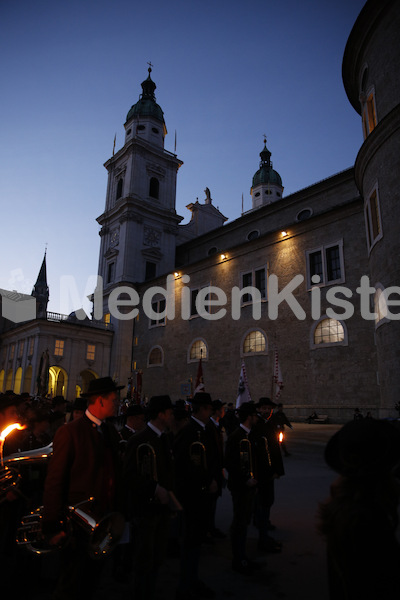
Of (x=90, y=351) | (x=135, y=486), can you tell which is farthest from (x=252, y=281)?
(x=135, y=486)

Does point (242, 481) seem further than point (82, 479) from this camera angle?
Yes

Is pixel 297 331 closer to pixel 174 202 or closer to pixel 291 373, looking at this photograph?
pixel 291 373

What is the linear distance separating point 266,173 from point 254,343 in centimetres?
5132

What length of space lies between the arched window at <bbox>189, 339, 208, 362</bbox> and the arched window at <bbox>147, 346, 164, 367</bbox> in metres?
4.16

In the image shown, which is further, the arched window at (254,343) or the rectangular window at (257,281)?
the rectangular window at (257,281)

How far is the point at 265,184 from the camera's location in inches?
2763

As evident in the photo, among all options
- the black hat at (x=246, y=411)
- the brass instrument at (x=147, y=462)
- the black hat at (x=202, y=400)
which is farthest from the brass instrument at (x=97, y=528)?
the black hat at (x=246, y=411)

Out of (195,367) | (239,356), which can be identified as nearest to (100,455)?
(239,356)

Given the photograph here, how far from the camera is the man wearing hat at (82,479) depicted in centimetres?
290

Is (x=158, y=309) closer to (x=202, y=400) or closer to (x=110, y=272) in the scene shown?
(x=110, y=272)

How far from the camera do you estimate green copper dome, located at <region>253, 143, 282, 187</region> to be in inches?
2783

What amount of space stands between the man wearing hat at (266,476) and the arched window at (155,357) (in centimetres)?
3086

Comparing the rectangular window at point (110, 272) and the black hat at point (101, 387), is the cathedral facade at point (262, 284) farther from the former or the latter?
the black hat at point (101, 387)

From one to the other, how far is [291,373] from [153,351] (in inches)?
647
